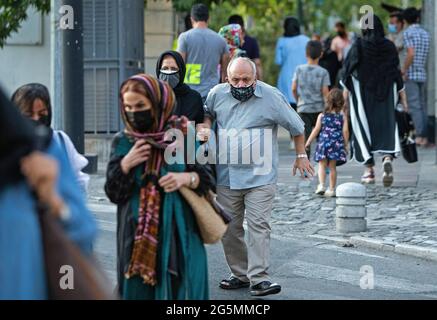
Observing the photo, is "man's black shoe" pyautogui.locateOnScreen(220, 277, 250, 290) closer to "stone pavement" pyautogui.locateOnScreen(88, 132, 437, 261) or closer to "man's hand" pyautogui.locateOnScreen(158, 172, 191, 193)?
"stone pavement" pyautogui.locateOnScreen(88, 132, 437, 261)

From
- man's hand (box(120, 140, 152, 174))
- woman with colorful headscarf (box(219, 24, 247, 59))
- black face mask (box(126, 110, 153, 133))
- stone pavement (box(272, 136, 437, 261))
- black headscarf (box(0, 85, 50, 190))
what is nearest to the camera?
black headscarf (box(0, 85, 50, 190))

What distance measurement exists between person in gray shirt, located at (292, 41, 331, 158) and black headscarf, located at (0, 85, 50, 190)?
11.5 m

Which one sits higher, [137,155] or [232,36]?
[232,36]

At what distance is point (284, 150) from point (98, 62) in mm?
3697

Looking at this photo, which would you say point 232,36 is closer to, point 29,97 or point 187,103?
point 187,103

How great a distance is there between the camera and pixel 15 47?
18.2m

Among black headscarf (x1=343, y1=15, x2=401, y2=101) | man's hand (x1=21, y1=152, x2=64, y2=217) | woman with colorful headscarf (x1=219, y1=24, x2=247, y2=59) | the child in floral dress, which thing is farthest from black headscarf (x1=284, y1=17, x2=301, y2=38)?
man's hand (x1=21, y1=152, x2=64, y2=217)

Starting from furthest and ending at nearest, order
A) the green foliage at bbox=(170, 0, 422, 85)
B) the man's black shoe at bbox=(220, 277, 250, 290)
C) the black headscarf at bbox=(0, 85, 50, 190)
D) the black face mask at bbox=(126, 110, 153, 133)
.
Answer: the green foliage at bbox=(170, 0, 422, 85)
the man's black shoe at bbox=(220, 277, 250, 290)
the black face mask at bbox=(126, 110, 153, 133)
the black headscarf at bbox=(0, 85, 50, 190)

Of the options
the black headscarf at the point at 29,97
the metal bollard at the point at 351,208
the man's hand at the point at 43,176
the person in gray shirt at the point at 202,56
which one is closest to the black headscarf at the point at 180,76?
the black headscarf at the point at 29,97

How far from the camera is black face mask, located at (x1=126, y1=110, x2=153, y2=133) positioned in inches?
229

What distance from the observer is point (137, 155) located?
593 centimetres

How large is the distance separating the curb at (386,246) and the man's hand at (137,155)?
441cm

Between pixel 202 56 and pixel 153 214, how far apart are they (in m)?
6.75

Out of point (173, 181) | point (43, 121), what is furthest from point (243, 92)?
point (173, 181)
